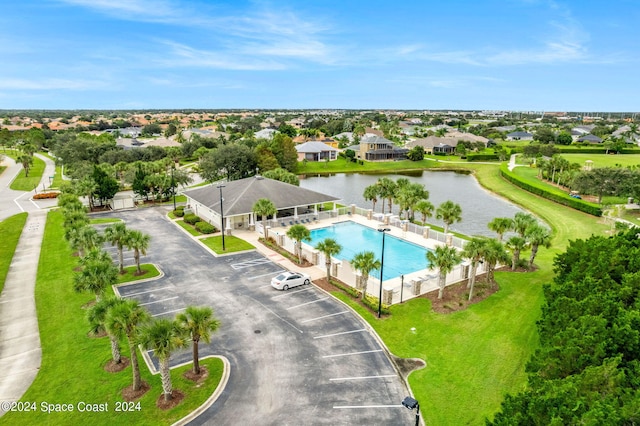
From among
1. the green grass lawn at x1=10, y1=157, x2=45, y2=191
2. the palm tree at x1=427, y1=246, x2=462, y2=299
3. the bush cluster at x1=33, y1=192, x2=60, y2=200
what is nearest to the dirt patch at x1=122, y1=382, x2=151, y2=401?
the palm tree at x1=427, y1=246, x2=462, y2=299

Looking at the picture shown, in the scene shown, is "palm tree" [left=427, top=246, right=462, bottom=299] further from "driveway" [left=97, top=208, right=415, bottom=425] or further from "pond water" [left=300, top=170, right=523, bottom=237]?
"pond water" [left=300, top=170, right=523, bottom=237]

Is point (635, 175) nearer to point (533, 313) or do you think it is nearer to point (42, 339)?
point (533, 313)

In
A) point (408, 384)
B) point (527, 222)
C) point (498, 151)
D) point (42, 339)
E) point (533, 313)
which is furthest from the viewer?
point (498, 151)

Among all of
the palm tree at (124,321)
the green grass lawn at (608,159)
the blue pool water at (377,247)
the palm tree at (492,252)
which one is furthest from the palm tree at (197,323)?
the green grass lawn at (608,159)

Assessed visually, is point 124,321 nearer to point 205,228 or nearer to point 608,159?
point 205,228

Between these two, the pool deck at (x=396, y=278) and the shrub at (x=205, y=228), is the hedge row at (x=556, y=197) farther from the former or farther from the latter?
the shrub at (x=205, y=228)

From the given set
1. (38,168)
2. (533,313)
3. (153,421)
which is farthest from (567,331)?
(38,168)

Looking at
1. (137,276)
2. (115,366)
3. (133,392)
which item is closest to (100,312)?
(115,366)
